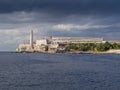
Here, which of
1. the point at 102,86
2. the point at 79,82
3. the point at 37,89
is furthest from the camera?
the point at 79,82

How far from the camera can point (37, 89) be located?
1839 inches

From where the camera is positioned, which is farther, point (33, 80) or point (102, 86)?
point (33, 80)

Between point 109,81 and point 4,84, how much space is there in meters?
14.6

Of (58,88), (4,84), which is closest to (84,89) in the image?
(58,88)

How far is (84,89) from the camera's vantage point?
1865 inches

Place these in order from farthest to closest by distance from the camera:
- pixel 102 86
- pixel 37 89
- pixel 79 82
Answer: pixel 79 82 → pixel 102 86 → pixel 37 89

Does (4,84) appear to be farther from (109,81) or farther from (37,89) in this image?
(109,81)

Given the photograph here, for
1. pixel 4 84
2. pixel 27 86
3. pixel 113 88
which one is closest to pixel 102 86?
pixel 113 88

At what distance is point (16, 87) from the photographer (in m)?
48.5

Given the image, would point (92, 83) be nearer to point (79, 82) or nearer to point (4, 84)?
point (79, 82)

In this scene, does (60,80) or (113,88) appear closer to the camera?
(113,88)

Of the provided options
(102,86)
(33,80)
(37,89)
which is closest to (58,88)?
(37,89)

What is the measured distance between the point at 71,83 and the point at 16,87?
8096mm

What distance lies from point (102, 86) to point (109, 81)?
6.06 meters
